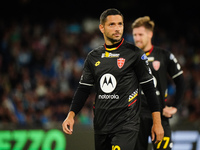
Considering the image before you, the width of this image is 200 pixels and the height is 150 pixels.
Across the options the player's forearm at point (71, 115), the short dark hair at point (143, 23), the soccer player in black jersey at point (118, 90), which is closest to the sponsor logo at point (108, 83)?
the soccer player in black jersey at point (118, 90)

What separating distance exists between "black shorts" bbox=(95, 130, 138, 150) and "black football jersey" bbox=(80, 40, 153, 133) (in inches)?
2.4

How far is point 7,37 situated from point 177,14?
8.08 m

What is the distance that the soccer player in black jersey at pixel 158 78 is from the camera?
5.34m

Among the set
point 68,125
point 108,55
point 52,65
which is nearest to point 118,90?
point 108,55

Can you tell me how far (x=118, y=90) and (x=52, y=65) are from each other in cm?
916

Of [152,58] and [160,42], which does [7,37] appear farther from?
[152,58]

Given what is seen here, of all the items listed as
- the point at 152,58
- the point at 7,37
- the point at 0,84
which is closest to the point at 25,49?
the point at 7,37

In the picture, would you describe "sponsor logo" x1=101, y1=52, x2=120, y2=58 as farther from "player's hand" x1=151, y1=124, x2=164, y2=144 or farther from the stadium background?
the stadium background

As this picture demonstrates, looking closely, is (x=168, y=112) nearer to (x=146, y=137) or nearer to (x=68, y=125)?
(x=146, y=137)

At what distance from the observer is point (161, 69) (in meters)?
5.50

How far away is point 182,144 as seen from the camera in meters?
7.89

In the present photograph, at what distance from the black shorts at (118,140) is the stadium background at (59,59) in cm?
352

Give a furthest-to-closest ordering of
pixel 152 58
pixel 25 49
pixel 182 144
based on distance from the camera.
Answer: pixel 25 49 → pixel 182 144 → pixel 152 58

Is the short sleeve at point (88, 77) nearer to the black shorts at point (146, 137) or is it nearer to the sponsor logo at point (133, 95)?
the sponsor logo at point (133, 95)
